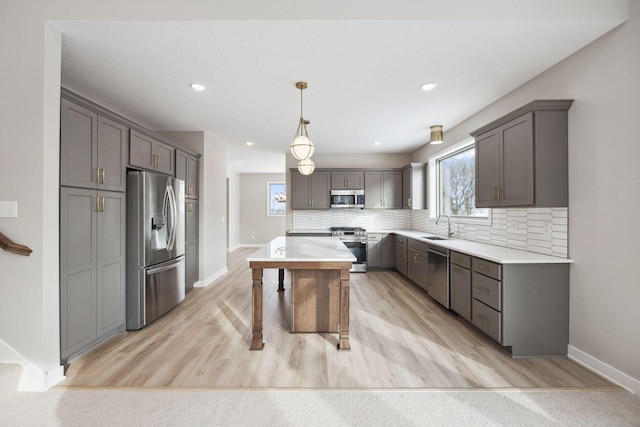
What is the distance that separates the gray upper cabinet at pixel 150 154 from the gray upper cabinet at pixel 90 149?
0.42 ft

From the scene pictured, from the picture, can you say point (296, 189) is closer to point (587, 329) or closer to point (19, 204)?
point (19, 204)

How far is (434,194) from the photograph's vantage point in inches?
209

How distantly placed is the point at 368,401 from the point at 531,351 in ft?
5.20

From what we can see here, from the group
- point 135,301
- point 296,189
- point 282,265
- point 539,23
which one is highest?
point 539,23

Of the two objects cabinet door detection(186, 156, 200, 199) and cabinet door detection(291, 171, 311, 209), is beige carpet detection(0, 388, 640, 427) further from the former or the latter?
cabinet door detection(291, 171, 311, 209)

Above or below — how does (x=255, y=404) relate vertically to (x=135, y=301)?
below

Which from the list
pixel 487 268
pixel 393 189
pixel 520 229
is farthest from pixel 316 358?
pixel 393 189

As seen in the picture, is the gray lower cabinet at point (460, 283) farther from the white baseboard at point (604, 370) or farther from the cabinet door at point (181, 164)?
the cabinet door at point (181, 164)

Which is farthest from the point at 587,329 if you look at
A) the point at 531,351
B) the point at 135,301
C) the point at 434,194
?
the point at 135,301

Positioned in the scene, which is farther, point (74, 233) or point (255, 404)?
point (74, 233)

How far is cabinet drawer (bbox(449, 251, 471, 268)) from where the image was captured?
2.95 meters

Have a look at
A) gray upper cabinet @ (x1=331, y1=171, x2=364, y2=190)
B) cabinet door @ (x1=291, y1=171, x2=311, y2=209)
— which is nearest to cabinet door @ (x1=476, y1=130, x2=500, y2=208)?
gray upper cabinet @ (x1=331, y1=171, x2=364, y2=190)

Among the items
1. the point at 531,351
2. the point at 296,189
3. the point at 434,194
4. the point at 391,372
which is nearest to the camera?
the point at 391,372

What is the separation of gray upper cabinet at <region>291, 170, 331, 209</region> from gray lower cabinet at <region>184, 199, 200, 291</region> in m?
2.09
